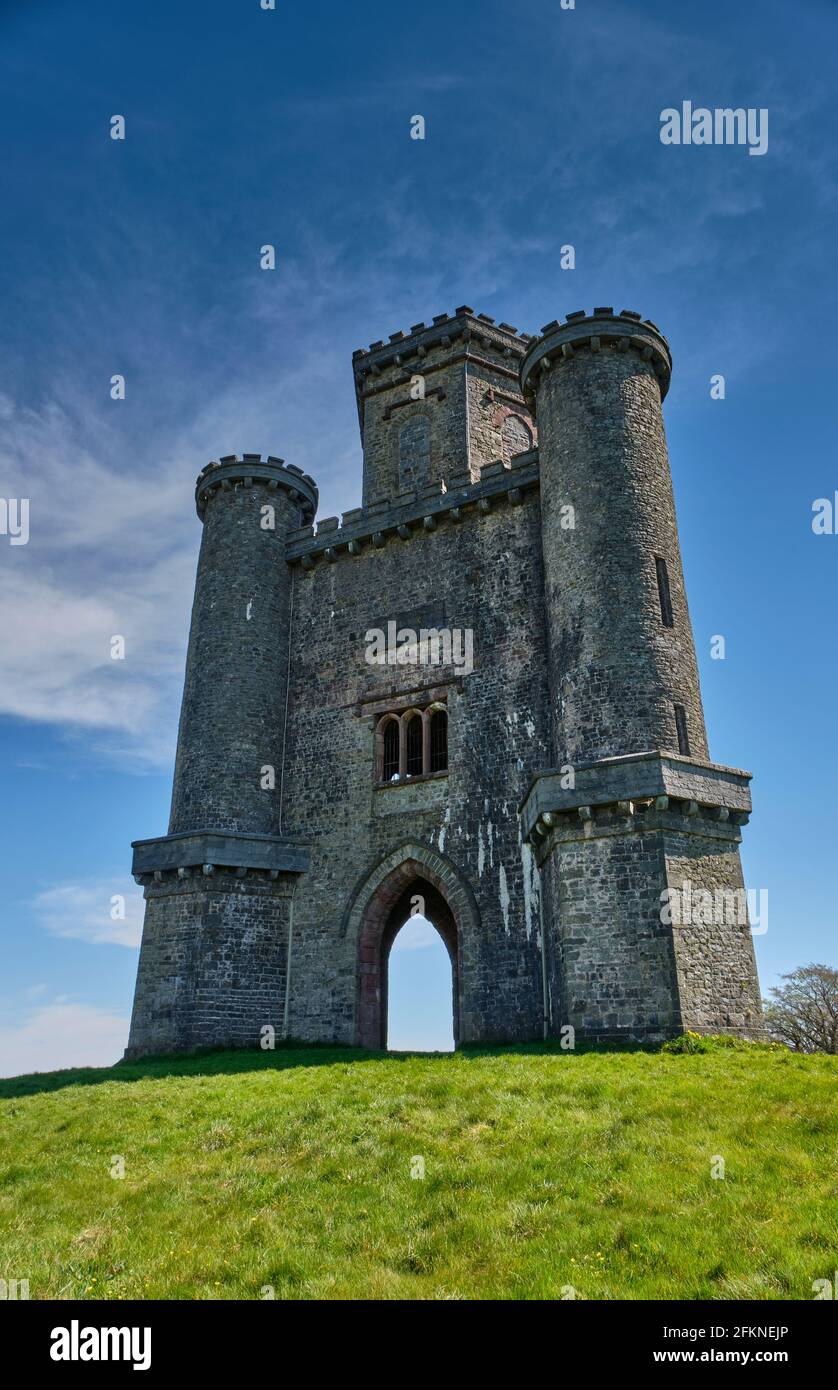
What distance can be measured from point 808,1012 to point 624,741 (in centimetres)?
3191

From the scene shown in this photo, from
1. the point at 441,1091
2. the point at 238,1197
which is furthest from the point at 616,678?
the point at 238,1197

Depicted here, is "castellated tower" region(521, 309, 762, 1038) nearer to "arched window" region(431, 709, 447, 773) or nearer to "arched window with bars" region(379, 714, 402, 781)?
"arched window" region(431, 709, 447, 773)

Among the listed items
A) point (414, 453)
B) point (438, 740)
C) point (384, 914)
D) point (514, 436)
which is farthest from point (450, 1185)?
point (514, 436)

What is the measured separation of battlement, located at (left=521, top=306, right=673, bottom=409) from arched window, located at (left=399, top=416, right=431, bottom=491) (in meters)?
6.10

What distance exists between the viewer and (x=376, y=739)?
2541 cm

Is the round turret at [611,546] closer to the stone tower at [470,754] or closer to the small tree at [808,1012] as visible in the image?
the stone tower at [470,754]

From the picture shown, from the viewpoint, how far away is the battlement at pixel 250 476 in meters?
29.3

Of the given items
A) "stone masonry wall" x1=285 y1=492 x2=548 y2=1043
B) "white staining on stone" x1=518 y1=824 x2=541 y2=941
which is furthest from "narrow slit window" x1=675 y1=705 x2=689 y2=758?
"white staining on stone" x1=518 y1=824 x2=541 y2=941

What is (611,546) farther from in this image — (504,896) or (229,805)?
(229,805)

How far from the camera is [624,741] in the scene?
20000 millimetres

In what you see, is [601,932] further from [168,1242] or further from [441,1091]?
[168,1242]

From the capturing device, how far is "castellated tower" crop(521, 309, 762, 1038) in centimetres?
1775

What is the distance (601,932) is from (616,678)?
18.0 ft
